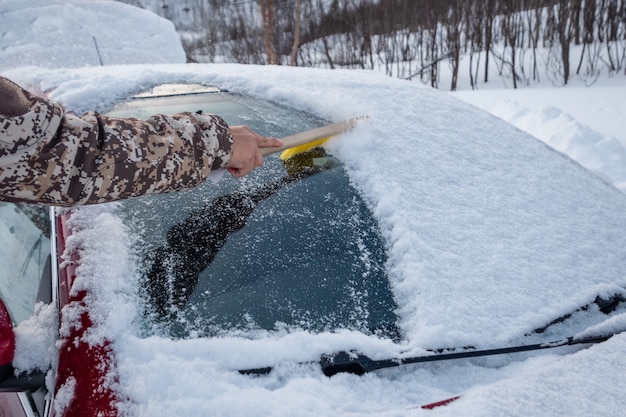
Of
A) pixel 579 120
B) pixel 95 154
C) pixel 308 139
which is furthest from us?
pixel 579 120

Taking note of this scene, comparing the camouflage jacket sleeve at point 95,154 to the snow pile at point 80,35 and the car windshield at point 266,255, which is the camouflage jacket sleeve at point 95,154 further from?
the snow pile at point 80,35

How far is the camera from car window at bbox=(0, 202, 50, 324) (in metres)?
1.06

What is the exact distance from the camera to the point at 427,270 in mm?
1092

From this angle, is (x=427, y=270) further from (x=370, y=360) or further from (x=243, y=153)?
(x=243, y=153)

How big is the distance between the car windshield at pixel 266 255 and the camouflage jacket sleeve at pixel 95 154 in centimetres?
17

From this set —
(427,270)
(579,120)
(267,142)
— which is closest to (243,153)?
(267,142)

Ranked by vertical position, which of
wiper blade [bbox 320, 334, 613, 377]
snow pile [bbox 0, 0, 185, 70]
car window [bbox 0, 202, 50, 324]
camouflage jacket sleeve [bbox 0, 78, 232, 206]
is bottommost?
wiper blade [bbox 320, 334, 613, 377]

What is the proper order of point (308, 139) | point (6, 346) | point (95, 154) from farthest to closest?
point (308, 139) < point (95, 154) < point (6, 346)

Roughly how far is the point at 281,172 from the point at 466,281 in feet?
2.09

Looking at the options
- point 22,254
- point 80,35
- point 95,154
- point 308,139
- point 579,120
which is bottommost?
point 579,120

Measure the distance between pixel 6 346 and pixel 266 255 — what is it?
541mm

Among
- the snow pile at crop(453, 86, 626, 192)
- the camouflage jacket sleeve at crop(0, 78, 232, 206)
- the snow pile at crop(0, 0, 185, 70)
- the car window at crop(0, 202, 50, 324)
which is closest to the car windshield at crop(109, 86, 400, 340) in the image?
the camouflage jacket sleeve at crop(0, 78, 232, 206)

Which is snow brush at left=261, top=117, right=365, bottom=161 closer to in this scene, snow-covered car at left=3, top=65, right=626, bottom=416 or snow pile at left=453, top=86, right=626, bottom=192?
snow-covered car at left=3, top=65, right=626, bottom=416

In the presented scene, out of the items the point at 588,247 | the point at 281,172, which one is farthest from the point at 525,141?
the point at 281,172
